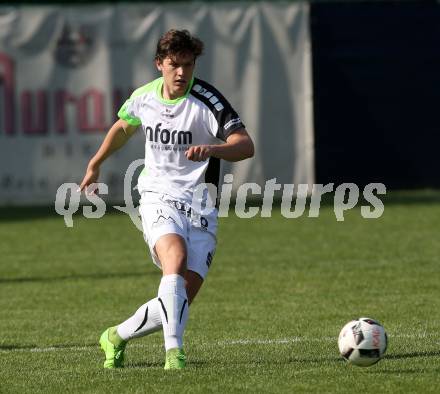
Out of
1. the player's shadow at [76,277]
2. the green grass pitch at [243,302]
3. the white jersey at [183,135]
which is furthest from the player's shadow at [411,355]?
the player's shadow at [76,277]

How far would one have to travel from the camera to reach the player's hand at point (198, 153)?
23.8 feet

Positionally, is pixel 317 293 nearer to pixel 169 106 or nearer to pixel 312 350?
pixel 312 350

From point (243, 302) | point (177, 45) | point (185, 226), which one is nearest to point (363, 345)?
point (185, 226)

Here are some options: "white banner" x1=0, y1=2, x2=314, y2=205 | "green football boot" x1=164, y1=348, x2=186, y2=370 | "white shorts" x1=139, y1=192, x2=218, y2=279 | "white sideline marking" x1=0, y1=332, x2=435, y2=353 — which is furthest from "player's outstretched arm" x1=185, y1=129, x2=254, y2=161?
"white banner" x1=0, y1=2, x2=314, y2=205

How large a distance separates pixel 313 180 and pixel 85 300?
1014 cm

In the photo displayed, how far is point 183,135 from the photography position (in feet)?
25.7

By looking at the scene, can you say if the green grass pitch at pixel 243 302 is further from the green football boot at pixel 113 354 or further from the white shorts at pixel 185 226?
the white shorts at pixel 185 226

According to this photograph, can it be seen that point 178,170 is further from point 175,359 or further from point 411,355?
point 411,355

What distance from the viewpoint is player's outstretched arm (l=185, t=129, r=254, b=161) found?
727 centimetres

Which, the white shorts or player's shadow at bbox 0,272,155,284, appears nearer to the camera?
the white shorts

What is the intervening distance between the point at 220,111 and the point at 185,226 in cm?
68

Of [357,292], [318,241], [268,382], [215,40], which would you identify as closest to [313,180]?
[215,40]

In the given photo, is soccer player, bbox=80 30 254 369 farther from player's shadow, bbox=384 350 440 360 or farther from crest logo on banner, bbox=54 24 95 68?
crest logo on banner, bbox=54 24 95 68

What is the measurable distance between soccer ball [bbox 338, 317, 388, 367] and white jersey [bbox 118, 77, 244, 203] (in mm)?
1182
